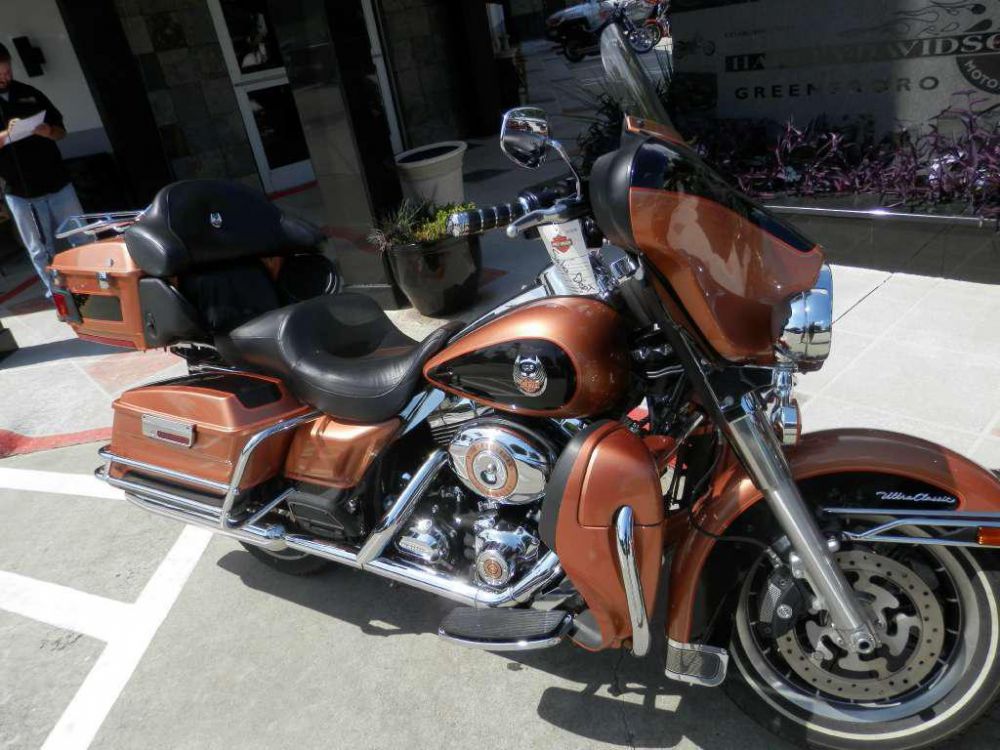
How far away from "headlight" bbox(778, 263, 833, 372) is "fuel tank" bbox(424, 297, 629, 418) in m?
0.45

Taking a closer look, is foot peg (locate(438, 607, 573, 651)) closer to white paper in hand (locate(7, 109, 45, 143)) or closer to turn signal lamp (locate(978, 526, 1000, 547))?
turn signal lamp (locate(978, 526, 1000, 547))

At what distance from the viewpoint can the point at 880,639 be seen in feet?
6.52

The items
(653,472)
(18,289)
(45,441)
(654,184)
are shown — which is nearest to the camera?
(654,184)

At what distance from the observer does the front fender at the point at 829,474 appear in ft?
6.16

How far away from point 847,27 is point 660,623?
4.94 metres

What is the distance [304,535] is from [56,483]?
241 centimetres

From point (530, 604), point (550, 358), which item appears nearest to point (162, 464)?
point (530, 604)

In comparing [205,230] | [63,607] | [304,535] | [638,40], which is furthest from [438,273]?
[63,607]

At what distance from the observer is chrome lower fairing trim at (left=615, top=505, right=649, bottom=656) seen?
6.36 feet

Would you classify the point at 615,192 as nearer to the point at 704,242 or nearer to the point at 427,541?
the point at 704,242

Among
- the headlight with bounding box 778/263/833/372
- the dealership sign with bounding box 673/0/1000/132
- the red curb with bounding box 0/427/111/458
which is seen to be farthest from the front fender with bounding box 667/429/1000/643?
the dealership sign with bounding box 673/0/1000/132

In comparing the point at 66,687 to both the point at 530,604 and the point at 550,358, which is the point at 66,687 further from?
the point at 550,358

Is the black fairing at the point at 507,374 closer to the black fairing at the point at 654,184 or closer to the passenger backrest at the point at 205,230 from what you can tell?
the black fairing at the point at 654,184

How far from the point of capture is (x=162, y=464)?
9.67ft
